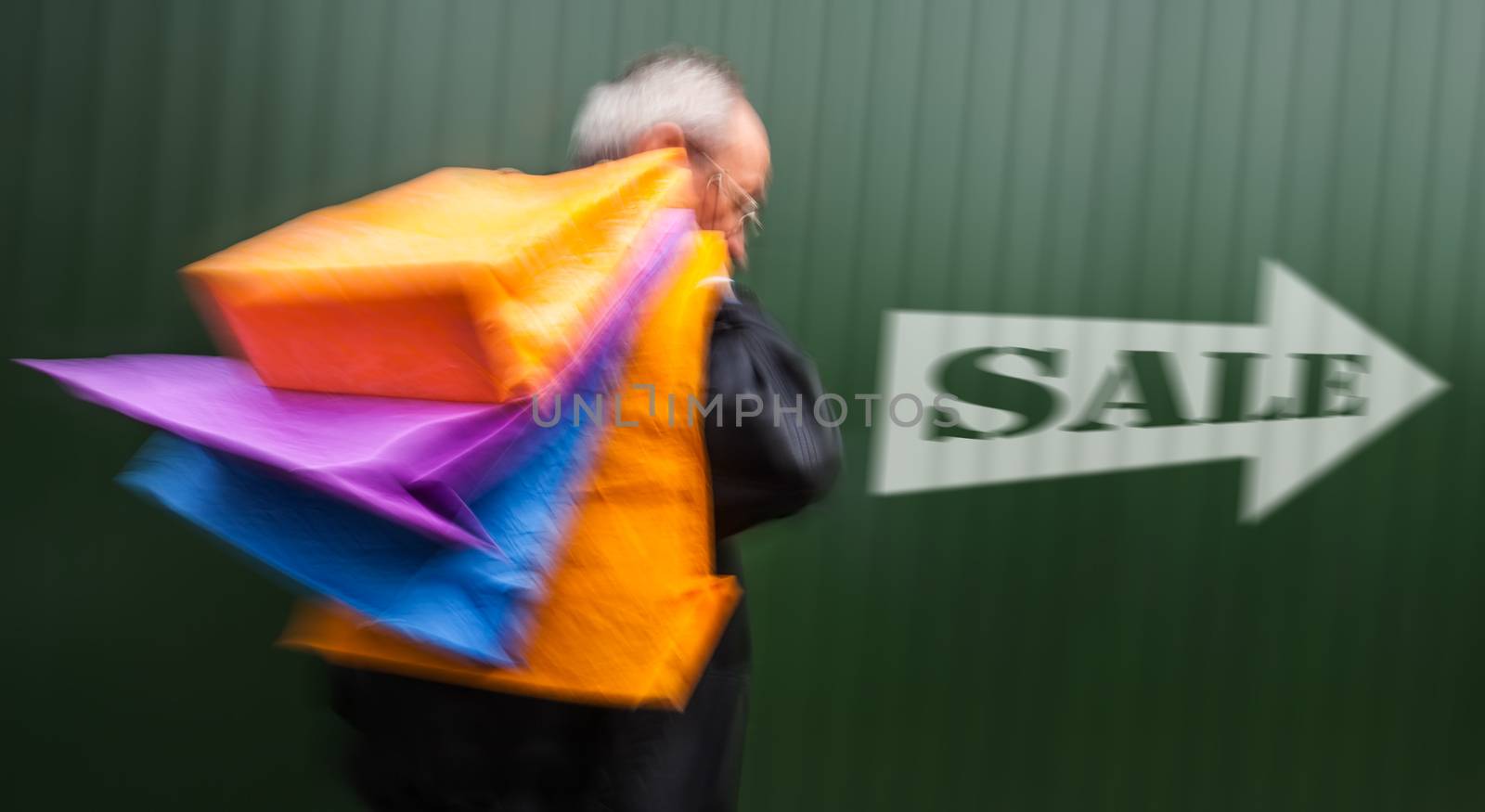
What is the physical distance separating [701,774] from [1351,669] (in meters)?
1.78

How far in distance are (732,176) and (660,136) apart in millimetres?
83

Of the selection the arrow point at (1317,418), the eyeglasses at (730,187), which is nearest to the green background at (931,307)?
the arrow point at (1317,418)

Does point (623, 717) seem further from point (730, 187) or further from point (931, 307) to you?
point (931, 307)

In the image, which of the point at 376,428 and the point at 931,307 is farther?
the point at 931,307

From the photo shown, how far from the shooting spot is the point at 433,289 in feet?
2.64

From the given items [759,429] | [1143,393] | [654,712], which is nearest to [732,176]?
[759,429]

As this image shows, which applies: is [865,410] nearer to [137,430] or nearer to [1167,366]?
[1167,366]

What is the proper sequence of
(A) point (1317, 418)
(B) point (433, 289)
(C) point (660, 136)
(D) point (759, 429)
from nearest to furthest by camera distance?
(B) point (433, 289) < (D) point (759, 429) < (C) point (660, 136) < (A) point (1317, 418)

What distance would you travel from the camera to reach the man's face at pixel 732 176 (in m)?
1.10

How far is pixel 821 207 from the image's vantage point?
1993 millimetres

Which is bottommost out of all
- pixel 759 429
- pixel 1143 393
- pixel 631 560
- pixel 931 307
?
pixel 631 560

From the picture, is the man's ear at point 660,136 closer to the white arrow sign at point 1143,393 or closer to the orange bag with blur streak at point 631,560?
the orange bag with blur streak at point 631,560

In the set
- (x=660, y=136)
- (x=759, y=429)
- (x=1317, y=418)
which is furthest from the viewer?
(x=1317, y=418)

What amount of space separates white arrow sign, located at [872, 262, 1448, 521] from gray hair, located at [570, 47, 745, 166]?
3.17 ft
